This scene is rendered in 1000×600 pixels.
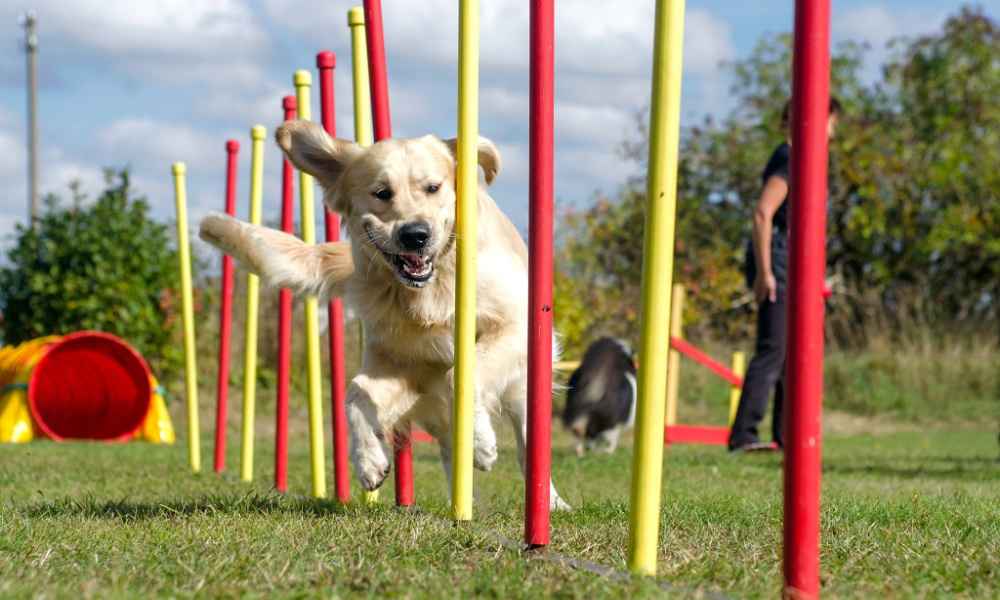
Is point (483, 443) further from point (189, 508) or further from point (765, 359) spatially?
point (765, 359)

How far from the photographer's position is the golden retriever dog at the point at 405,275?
4273mm

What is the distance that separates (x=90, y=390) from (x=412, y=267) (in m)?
7.21

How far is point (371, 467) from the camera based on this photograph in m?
4.02

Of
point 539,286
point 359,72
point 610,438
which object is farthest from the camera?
point 610,438

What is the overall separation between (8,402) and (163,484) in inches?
195

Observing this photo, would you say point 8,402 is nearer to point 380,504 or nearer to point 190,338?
point 190,338

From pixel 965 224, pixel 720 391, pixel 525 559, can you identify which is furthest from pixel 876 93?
pixel 525 559

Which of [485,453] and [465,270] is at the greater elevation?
[465,270]

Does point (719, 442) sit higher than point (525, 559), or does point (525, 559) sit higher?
point (525, 559)

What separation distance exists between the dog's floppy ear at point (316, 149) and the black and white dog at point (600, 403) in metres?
5.10

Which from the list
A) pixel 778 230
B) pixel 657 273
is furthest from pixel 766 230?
pixel 657 273

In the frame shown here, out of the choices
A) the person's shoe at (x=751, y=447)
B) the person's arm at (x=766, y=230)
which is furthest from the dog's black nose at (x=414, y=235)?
the person's shoe at (x=751, y=447)

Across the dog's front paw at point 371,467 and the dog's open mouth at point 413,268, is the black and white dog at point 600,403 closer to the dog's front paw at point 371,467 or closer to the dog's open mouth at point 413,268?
the dog's open mouth at point 413,268

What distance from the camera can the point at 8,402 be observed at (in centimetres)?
1013
